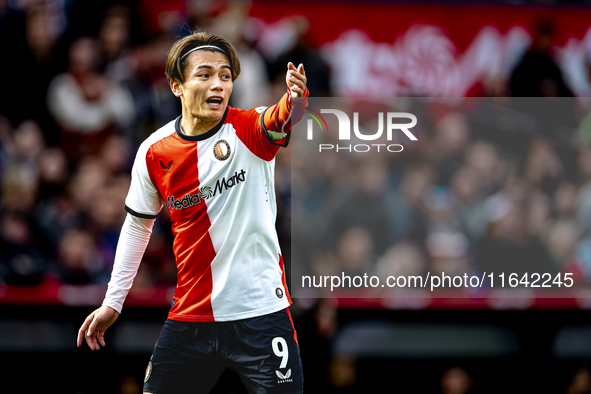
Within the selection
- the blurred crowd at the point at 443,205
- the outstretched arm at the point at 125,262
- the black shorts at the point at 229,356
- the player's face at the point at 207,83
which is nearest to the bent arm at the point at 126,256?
the outstretched arm at the point at 125,262

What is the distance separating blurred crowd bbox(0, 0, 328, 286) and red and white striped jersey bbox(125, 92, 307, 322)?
305cm

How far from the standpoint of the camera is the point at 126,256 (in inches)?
150

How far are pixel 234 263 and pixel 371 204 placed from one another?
3772mm

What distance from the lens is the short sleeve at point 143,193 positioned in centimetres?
371

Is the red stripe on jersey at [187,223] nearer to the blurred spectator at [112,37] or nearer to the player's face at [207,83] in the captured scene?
the player's face at [207,83]

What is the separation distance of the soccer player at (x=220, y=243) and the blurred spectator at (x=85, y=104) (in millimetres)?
4306

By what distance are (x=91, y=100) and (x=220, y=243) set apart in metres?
4.77

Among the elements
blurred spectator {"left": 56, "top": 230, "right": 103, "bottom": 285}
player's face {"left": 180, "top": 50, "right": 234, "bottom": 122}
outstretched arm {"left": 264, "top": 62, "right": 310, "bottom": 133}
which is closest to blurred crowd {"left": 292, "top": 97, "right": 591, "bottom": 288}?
blurred spectator {"left": 56, "top": 230, "right": 103, "bottom": 285}

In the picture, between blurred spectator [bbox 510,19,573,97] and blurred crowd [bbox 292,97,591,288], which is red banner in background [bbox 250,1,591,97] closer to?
blurred spectator [bbox 510,19,573,97]

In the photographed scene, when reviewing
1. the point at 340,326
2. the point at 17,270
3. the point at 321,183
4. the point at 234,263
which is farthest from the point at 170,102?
the point at 234,263

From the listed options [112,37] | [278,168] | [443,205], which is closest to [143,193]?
[278,168]

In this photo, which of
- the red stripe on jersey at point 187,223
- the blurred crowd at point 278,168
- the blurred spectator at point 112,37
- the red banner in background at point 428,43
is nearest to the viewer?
the red stripe on jersey at point 187,223

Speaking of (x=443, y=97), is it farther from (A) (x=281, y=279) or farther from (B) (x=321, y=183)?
(A) (x=281, y=279)

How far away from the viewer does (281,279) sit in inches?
143
